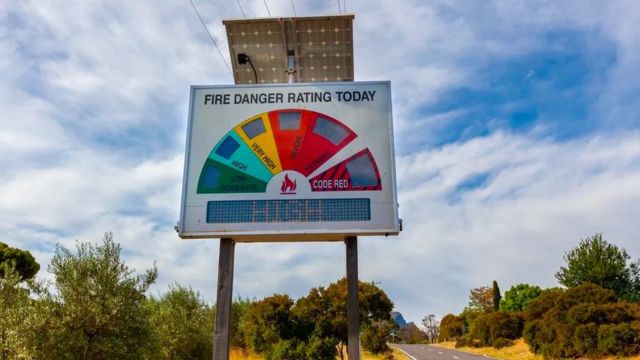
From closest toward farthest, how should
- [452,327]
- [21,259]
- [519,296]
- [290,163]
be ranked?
[290,163], [21,259], [519,296], [452,327]

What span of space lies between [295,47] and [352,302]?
6.79m

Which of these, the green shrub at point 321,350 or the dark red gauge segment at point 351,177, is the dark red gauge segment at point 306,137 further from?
the green shrub at point 321,350

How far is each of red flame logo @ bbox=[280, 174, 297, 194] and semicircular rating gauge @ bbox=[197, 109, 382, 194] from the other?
27 cm

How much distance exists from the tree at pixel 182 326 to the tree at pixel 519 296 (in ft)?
172

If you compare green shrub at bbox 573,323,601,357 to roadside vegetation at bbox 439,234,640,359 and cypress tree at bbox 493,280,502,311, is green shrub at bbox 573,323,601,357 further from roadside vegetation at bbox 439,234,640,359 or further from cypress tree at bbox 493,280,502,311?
cypress tree at bbox 493,280,502,311

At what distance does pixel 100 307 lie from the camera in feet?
45.0

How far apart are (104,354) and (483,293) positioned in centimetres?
7837

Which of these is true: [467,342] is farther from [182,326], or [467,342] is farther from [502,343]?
[182,326]

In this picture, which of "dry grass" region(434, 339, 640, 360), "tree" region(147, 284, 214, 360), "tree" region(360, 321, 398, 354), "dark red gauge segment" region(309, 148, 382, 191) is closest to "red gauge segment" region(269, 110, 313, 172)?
"dark red gauge segment" region(309, 148, 382, 191)

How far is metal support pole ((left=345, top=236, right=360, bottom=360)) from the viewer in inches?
416

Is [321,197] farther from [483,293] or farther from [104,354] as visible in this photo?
[483,293]

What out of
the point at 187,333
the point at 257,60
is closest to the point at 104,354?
the point at 187,333

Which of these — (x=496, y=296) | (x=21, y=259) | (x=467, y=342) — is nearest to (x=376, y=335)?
(x=467, y=342)

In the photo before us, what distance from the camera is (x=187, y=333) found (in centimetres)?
2111
